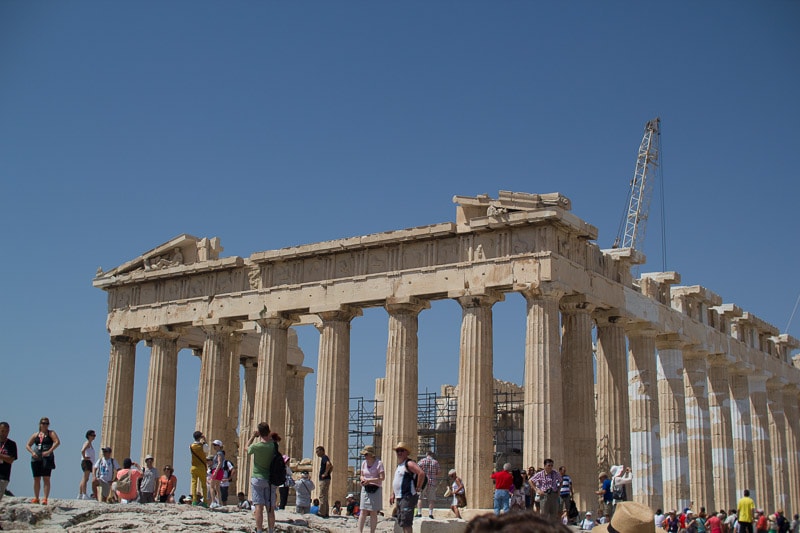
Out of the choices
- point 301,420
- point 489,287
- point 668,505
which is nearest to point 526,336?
point 489,287

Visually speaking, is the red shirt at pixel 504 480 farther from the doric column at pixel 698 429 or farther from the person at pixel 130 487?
the doric column at pixel 698 429

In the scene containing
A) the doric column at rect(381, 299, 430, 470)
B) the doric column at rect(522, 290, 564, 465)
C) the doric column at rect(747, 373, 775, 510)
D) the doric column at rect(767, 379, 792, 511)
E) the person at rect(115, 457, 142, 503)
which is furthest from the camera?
the doric column at rect(767, 379, 792, 511)

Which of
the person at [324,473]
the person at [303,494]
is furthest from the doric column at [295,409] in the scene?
the person at [303,494]

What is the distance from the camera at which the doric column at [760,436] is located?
143ft

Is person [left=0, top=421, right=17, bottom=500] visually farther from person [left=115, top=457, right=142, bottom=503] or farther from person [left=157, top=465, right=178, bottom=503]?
person [left=157, top=465, right=178, bottom=503]

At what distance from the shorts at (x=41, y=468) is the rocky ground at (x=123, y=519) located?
52cm

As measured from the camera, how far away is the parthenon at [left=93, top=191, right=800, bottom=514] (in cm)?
3161

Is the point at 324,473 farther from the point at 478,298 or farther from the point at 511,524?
the point at 511,524

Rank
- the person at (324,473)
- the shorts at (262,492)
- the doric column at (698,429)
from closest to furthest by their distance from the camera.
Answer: the shorts at (262,492)
the person at (324,473)
the doric column at (698,429)

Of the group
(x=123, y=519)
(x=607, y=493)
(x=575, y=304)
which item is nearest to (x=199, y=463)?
(x=123, y=519)

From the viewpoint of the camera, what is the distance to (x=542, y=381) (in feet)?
101

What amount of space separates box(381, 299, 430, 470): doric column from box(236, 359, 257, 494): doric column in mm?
5443

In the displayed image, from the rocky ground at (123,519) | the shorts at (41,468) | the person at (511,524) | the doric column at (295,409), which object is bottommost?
the rocky ground at (123,519)

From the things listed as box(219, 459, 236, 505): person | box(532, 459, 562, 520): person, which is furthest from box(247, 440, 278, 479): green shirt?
box(219, 459, 236, 505): person
